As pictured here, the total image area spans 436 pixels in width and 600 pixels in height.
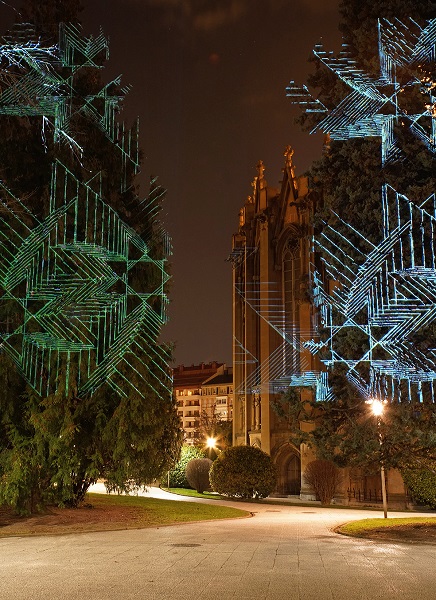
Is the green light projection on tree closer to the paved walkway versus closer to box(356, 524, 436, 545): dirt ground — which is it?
the paved walkway

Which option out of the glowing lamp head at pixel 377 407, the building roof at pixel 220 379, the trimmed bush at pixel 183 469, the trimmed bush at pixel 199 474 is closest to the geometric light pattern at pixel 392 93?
the glowing lamp head at pixel 377 407

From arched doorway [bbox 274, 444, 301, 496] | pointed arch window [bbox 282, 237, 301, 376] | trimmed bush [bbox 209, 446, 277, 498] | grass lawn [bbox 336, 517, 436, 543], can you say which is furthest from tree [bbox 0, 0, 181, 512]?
pointed arch window [bbox 282, 237, 301, 376]

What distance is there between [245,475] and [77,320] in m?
15.9

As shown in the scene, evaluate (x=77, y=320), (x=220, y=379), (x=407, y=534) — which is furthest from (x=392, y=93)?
(x=220, y=379)

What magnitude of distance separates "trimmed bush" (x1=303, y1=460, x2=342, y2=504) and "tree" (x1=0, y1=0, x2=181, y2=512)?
10750 mm

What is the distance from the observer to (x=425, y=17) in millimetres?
19266

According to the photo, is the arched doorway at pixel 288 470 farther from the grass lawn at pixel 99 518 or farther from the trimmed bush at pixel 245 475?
the grass lawn at pixel 99 518

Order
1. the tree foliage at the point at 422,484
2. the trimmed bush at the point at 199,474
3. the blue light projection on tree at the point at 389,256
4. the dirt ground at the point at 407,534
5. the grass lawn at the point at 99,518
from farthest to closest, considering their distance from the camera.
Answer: the trimmed bush at the point at 199,474 → the tree foliage at the point at 422,484 → the blue light projection on tree at the point at 389,256 → the grass lawn at the point at 99,518 → the dirt ground at the point at 407,534

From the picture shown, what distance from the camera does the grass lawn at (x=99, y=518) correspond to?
17.2 m

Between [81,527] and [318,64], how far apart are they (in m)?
14.9

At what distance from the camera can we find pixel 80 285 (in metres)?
20.3

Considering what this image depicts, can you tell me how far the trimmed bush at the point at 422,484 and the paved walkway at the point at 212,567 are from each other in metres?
12.1

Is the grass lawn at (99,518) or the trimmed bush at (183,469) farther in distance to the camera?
the trimmed bush at (183,469)

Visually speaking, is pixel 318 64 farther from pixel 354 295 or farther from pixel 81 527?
pixel 81 527
